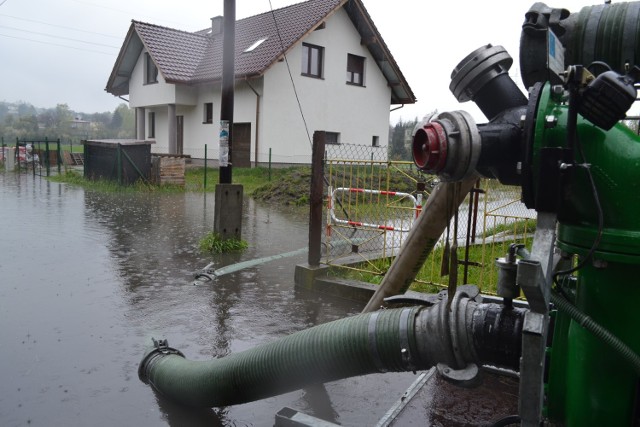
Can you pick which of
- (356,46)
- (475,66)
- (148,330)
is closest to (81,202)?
(148,330)

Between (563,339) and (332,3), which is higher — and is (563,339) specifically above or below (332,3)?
below

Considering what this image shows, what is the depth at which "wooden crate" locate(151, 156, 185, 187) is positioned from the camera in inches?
685

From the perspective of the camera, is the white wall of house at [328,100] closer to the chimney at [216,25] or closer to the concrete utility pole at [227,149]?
→ the chimney at [216,25]

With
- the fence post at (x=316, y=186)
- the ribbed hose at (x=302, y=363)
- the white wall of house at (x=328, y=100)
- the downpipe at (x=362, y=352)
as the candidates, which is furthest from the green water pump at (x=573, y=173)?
the white wall of house at (x=328, y=100)

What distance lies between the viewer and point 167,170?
57.6 feet

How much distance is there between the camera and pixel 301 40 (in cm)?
2258

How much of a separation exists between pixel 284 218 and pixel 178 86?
15109mm

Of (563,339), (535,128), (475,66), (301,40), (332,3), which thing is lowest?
(563,339)

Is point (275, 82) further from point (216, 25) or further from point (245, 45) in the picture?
point (216, 25)

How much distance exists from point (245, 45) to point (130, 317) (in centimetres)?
2165

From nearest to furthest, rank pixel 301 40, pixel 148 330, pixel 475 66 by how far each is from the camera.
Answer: pixel 475 66 < pixel 148 330 < pixel 301 40

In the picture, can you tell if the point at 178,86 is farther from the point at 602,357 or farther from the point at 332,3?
the point at 602,357

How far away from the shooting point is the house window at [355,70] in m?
25.4

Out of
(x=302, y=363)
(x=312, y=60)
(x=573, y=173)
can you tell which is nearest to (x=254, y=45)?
(x=312, y=60)
